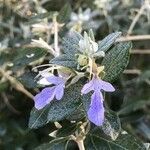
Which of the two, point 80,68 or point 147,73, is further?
point 147,73

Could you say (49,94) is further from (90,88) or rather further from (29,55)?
(29,55)

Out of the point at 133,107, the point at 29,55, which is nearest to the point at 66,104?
the point at 29,55

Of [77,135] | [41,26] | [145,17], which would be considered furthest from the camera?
[145,17]

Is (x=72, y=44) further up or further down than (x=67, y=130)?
further up

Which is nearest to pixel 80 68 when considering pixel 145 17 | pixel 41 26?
pixel 41 26

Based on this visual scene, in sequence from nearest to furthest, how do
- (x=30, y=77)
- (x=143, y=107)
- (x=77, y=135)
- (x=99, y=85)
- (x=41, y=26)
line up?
(x=99, y=85) < (x=77, y=135) < (x=30, y=77) < (x=41, y=26) < (x=143, y=107)

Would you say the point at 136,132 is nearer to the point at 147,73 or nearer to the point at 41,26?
the point at 147,73

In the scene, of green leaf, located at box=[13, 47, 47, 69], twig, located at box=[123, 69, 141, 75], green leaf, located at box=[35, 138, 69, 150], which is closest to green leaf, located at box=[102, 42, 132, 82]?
green leaf, located at box=[35, 138, 69, 150]
